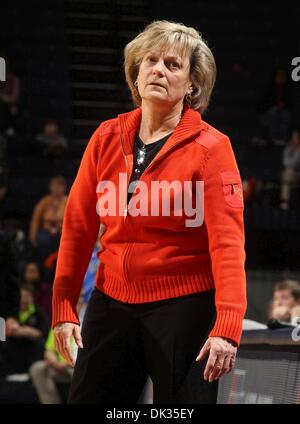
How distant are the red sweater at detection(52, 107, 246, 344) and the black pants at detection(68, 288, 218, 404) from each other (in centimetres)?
4

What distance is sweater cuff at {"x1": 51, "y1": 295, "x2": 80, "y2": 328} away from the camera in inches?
102

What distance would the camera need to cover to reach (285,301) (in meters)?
5.21

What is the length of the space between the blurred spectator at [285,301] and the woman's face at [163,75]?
2.45m

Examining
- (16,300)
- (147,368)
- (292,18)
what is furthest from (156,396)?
(292,18)

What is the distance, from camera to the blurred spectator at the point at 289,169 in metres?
8.13

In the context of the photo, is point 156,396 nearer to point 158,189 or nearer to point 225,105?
point 158,189

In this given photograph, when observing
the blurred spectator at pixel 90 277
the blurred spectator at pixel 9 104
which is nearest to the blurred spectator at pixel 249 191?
the blurred spectator at pixel 9 104

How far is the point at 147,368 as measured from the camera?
2.55 meters

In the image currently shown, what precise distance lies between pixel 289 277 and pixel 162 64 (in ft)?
15.1

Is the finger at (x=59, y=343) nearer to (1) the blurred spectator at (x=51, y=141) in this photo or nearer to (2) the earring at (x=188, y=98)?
(2) the earring at (x=188, y=98)

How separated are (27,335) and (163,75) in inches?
178

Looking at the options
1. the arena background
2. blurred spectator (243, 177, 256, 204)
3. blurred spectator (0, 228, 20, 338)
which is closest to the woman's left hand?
blurred spectator (0, 228, 20, 338)

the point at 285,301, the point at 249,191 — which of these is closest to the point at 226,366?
the point at 285,301

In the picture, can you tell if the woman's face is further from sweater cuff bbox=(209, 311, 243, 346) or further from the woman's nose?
sweater cuff bbox=(209, 311, 243, 346)
